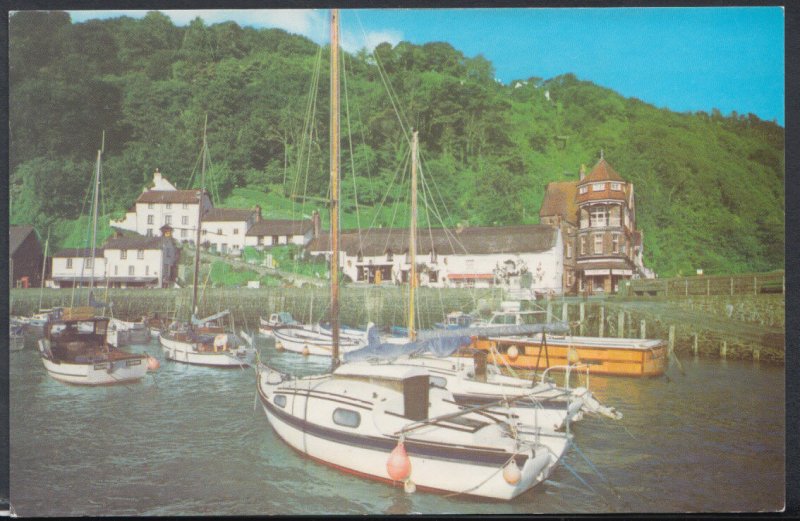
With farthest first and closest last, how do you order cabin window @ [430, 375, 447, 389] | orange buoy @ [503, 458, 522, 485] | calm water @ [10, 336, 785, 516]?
cabin window @ [430, 375, 447, 389] < calm water @ [10, 336, 785, 516] < orange buoy @ [503, 458, 522, 485]

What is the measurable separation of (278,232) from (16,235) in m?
2.35

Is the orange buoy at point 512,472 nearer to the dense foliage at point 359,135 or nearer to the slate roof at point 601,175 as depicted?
the dense foliage at point 359,135

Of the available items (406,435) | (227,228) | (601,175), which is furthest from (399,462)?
(601,175)

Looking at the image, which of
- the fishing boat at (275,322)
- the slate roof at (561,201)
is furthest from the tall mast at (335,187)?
the slate roof at (561,201)

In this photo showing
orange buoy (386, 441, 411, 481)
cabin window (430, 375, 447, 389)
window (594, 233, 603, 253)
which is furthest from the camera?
window (594, 233, 603, 253)

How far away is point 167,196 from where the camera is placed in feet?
19.9

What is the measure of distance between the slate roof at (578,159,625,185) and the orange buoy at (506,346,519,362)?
1.67m

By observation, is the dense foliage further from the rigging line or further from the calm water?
the calm water

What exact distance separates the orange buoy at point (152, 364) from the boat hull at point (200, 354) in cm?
10

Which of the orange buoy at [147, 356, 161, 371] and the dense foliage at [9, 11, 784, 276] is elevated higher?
the dense foliage at [9, 11, 784, 276]

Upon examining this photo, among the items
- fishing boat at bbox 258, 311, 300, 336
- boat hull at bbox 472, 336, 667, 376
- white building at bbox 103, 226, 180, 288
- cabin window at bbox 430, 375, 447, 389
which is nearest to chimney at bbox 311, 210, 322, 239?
fishing boat at bbox 258, 311, 300, 336

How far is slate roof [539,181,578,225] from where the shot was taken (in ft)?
19.7

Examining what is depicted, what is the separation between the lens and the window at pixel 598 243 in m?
6.14

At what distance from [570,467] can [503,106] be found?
3.35 metres
